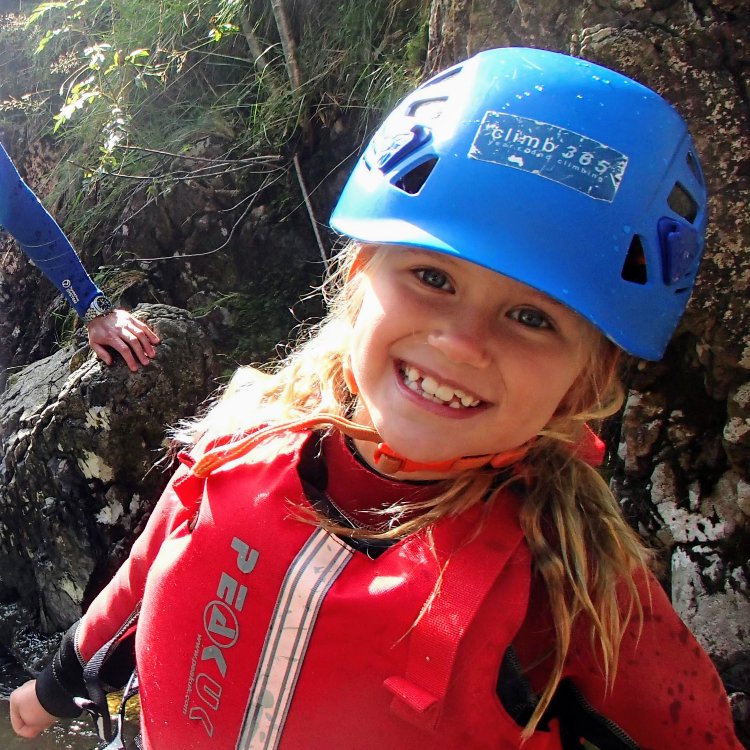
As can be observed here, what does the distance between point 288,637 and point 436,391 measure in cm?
54

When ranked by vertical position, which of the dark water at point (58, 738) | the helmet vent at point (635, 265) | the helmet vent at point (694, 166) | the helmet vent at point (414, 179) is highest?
the helmet vent at point (414, 179)

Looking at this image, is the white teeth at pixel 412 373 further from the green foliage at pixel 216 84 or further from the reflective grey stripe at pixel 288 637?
the green foliage at pixel 216 84

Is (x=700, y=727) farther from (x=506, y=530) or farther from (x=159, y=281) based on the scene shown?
(x=159, y=281)

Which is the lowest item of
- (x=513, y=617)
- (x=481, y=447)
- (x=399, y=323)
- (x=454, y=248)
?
(x=513, y=617)

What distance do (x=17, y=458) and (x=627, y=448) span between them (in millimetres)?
2474

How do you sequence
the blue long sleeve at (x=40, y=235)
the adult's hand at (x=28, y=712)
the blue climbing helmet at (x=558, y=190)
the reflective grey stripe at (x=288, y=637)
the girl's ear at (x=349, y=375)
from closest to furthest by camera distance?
the blue climbing helmet at (x=558, y=190) < the reflective grey stripe at (x=288, y=637) < the girl's ear at (x=349, y=375) < the adult's hand at (x=28, y=712) < the blue long sleeve at (x=40, y=235)

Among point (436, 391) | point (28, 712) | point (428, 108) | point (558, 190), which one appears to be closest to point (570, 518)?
point (436, 391)

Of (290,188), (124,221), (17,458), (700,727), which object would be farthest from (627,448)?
(124,221)

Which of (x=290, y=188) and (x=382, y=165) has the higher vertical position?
(x=382, y=165)

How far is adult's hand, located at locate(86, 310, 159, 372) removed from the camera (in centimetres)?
295

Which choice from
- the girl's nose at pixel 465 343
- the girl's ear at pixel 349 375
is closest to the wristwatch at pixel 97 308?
the girl's ear at pixel 349 375

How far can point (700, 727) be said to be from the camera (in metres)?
1.28

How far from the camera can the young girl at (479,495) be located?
120cm

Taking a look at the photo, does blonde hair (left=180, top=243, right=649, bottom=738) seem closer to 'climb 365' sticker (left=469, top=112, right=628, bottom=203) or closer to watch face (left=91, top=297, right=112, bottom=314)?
'climb 365' sticker (left=469, top=112, right=628, bottom=203)
